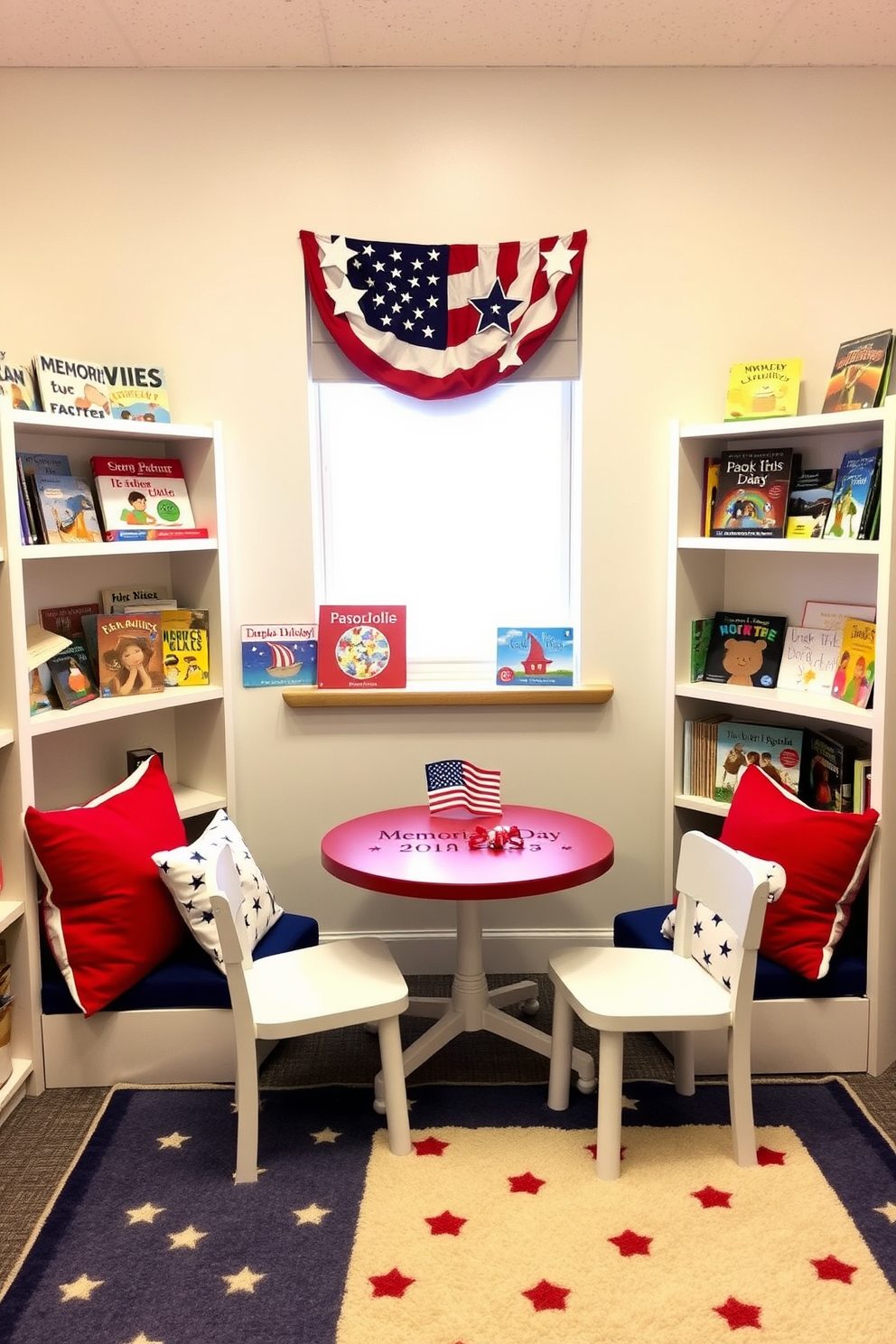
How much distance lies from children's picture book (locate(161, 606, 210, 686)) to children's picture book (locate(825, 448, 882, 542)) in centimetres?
185

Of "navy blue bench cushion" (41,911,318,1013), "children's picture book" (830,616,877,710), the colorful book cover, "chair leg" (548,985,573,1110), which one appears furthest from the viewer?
the colorful book cover

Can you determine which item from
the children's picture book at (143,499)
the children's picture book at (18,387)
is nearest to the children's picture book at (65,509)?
the children's picture book at (143,499)

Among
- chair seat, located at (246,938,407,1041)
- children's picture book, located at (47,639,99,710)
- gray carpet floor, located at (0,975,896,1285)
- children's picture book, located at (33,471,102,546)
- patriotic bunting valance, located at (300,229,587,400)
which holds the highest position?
patriotic bunting valance, located at (300,229,587,400)

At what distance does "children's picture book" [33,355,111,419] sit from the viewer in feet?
9.14

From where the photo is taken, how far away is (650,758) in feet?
11.1

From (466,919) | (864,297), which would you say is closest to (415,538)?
(466,919)

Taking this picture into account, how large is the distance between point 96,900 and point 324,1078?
2.49 ft

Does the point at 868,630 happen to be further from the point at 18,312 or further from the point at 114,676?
the point at 18,312

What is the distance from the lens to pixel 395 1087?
2412 millimetres

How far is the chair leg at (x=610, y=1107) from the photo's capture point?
2309mm

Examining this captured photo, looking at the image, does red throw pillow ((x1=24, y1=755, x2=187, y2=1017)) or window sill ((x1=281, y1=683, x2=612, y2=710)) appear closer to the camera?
red throw pillow ((x1=24, y1=755, x2=187, y2=1017))

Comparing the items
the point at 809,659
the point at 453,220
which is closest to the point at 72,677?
the point at 453,220

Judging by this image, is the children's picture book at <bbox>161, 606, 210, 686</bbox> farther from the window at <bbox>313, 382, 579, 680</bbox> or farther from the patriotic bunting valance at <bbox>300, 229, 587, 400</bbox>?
the patriotic bunting valance at <bbox>300, 229, 587, 400</bbox>

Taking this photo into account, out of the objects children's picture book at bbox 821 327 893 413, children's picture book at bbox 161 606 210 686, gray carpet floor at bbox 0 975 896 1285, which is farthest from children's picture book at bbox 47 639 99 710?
children's picture book at bbox 821 327 893 413
